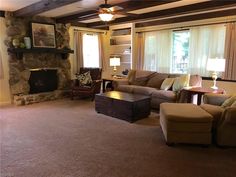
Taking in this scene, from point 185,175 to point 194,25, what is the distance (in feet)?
14.8

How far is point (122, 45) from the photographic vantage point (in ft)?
25.3

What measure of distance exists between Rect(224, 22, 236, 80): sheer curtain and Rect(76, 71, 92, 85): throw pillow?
3.71 m

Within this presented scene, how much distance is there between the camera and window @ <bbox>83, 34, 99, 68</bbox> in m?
7.35

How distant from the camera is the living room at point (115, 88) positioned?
2693 millimetres

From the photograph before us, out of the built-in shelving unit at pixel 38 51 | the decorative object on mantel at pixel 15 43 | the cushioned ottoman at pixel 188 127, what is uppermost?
the decorative object on mantel at pixel 15 43

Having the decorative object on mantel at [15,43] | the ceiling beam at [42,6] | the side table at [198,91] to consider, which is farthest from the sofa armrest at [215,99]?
the decorative object on mantel at [15,43]

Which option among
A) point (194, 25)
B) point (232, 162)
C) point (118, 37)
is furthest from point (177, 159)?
point (118, 37)

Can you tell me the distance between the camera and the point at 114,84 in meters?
6.07

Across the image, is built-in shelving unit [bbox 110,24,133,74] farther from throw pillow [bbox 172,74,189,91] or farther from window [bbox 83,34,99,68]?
throw pillow [bbox 172,74,189,91]

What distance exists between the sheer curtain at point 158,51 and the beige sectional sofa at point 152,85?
35.3 inches

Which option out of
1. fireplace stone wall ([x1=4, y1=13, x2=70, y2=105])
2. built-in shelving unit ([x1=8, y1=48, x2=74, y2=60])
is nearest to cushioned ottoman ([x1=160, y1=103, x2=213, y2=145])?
fireplace stone wall ([x1=4, y1=13, x2=70, y2=105])

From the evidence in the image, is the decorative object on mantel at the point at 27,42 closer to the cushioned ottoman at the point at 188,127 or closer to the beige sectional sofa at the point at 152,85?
the beige sectional sofa at the point at 152,85

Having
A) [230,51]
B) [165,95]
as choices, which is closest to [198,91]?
[165,95]

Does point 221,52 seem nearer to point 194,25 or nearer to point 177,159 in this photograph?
point 194,25
